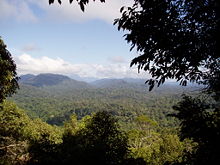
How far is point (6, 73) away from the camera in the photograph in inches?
345

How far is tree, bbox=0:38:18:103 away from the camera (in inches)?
338

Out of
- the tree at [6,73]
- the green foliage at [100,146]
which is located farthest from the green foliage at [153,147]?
the tree at [6,73]

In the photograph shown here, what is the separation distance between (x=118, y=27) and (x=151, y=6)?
76 centimetres

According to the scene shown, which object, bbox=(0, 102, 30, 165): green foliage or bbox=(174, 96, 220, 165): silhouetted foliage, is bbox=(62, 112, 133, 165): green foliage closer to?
bbox=(0, 102, 30, 165): green foliage

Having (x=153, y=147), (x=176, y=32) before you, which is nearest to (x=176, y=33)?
(x=176, y=32)

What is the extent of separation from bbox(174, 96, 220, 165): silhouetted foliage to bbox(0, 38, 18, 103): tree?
24.7 ft

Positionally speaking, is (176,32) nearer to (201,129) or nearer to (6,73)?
(201,129)

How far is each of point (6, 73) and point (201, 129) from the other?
8203mm

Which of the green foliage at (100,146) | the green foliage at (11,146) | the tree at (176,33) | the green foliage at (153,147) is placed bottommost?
the green foliage at (153,147)

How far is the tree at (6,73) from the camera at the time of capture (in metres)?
8.58

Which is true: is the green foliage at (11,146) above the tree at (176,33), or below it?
below

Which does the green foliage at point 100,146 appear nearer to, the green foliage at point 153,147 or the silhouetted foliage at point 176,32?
the green foliage at point 153,147

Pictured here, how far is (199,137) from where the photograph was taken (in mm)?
3994

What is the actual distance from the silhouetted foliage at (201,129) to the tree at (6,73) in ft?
24.7
